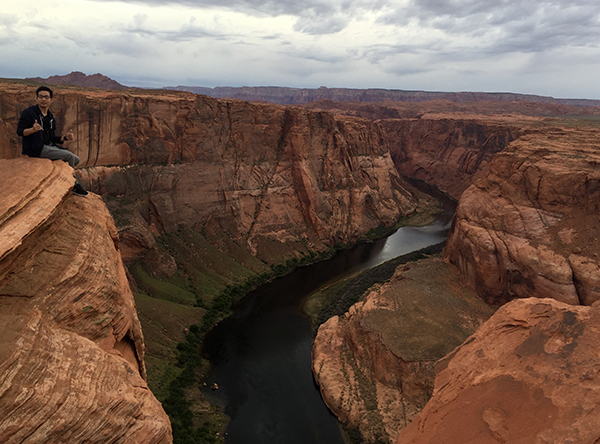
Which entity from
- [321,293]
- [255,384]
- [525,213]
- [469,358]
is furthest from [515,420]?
[321,293]

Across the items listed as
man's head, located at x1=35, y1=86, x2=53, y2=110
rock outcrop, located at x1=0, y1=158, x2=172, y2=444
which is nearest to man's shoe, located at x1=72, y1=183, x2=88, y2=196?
rock outcrop, located at x1=0, y1=158, x2=172, y2=444

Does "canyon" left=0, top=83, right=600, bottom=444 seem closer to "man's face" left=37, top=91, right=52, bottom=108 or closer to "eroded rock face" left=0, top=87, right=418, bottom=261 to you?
"eroded rock face" left=0, top=87, right=418, bottom=261

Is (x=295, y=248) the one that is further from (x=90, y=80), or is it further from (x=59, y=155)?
(x=90, y=80)

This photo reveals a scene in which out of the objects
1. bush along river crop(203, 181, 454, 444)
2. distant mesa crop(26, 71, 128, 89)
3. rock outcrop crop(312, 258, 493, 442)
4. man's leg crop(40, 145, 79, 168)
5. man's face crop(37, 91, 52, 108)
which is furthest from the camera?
distant mesa crop(26, 71, 128, 89)

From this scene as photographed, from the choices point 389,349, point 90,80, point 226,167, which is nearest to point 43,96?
point 389,349

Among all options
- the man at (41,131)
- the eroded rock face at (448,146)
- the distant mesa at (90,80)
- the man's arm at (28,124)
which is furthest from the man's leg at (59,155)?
the distant mesa at (90,80)

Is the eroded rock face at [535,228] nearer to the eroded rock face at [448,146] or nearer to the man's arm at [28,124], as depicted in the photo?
the man's arm at [28,124]
